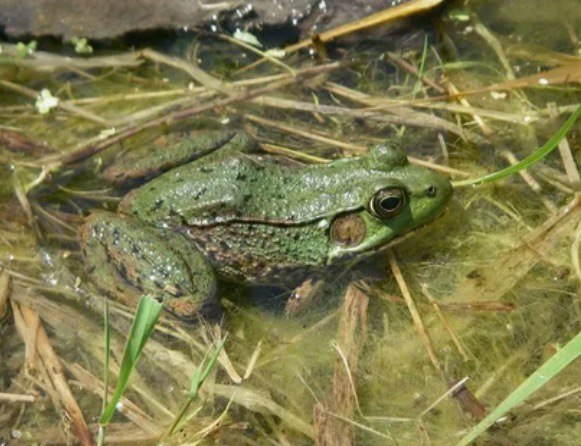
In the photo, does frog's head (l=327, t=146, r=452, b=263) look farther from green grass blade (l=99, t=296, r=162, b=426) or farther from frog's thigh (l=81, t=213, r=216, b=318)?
green grass blade (l=99, t=296, r=162, b=426)

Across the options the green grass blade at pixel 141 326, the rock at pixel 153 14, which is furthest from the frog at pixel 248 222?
the rock at pixel 153 14

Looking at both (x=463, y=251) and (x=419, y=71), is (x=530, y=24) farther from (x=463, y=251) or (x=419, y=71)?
(x=463, y=251)

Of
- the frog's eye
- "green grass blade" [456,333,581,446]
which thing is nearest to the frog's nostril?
the frog's eye

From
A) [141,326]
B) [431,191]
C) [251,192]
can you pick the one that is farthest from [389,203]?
[141,326]

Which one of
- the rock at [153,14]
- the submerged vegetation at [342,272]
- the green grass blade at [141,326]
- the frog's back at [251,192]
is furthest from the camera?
the rock at [153,14]

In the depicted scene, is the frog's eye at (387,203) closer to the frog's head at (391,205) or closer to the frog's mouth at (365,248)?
the frog's head at (391,205)

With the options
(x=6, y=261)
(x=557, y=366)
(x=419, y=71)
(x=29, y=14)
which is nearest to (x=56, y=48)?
(x=29, y=14)
